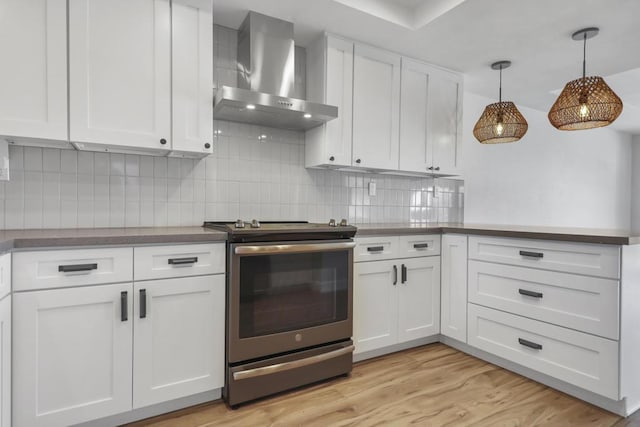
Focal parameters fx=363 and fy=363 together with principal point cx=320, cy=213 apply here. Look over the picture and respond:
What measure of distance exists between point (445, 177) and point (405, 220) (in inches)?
24.4

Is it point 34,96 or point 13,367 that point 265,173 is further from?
point 13,367

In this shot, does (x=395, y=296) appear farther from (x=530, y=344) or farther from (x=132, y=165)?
(x=132, y=165)

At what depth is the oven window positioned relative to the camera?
191cm

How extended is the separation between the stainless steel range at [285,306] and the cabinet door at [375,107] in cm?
81

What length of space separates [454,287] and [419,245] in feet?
1.33

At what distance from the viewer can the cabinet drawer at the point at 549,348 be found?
1857 mm

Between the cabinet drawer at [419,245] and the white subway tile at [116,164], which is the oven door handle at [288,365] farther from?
the white subway tile at [116,164]

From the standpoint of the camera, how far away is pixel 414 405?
1925 mm

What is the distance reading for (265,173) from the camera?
2.61 meters

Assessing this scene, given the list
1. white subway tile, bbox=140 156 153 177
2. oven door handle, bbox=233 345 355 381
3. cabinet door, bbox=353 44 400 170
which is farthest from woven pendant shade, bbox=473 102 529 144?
white subway tile, bbox=140 156 153 177

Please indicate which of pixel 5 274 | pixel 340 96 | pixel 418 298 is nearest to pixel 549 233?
pixel 418 298

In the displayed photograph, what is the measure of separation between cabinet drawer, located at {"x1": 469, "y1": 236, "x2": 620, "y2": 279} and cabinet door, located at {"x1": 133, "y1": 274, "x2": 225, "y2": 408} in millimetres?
1729

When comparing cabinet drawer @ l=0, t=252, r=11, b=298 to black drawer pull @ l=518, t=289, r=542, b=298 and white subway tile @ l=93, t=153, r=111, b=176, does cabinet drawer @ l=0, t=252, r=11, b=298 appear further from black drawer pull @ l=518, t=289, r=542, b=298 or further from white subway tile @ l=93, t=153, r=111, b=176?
black drawer pull @ l=518, t=289, r=542, b=298

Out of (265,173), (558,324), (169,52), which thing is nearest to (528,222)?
(558,324)
